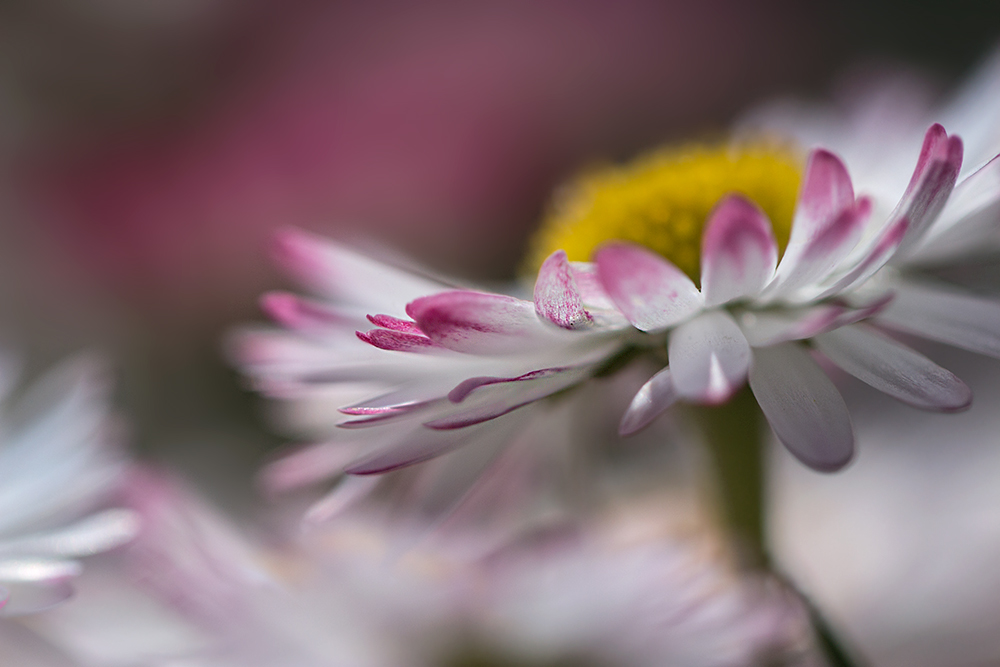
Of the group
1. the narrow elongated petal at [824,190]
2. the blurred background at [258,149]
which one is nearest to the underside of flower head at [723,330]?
the narrow elongated petal at [824,190]

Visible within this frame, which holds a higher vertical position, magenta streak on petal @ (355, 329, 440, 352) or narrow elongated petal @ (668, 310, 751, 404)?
magenta streak on petal @ (355, 329, 440, 352)

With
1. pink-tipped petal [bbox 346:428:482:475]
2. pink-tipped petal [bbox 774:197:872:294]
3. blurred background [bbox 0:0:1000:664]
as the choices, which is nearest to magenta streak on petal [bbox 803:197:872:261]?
pink-tipped petal [bbox 774:197:872:294]

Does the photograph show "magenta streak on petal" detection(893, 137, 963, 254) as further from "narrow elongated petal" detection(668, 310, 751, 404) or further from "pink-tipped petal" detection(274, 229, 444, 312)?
"pink-tipped petal" detection(274, 229, 444, 312)

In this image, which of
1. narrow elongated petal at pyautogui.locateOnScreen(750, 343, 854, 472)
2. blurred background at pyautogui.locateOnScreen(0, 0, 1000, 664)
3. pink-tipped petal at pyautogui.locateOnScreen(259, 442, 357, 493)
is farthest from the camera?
blurred background at pyautogui.locateOnScreen(0, 0, 1000, 664)

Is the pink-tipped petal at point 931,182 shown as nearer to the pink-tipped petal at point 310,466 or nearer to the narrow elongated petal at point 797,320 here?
the narrow elongated petal at point 797,320

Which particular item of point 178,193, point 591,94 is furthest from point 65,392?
point 591,94

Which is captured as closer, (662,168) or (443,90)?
(662,168)

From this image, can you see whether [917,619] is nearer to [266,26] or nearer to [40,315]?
[40,315]

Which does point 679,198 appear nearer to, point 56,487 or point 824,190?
point 824,190
